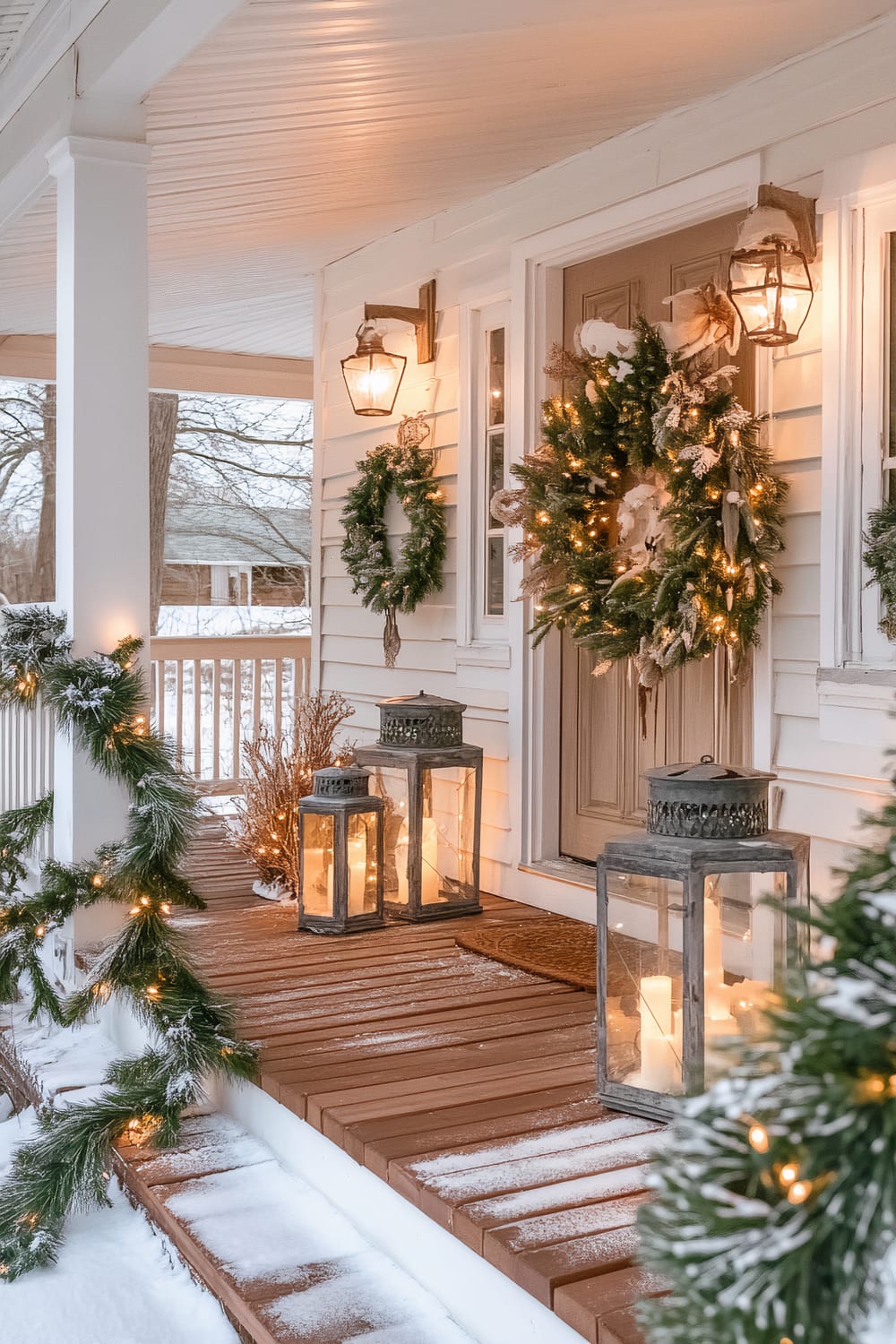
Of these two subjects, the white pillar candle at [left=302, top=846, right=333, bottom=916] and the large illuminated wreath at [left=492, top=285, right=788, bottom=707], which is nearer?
the large illuminated wreath at [left=492, top=285, right=788, bottom=707]

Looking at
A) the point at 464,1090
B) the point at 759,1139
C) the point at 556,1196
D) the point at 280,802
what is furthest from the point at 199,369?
the point at 759,1139

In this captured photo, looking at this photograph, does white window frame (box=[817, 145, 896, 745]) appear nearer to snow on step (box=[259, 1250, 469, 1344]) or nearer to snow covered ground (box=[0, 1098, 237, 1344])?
snow on step (box=[259, 1250, 469, 1344])

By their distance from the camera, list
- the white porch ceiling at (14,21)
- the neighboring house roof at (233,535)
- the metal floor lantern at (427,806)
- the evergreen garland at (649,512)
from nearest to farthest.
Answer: the evergreen garland at (649,512), the white porch ceiling at (14,21), the metal floor lantern at (427,806), the neighboring house roof at (233,535)

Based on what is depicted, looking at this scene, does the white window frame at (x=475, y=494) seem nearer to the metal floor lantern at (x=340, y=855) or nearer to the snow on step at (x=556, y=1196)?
the metal floor lantern at (x=340, y=855)

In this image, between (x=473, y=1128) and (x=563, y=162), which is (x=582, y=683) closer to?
(x=563, y=162)

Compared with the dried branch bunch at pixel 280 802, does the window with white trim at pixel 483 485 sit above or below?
above

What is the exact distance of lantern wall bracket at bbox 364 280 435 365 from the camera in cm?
497

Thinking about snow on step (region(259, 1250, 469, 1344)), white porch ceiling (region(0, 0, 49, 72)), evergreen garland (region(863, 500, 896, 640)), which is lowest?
snow on step (region(259, 1250, 469, 1344))

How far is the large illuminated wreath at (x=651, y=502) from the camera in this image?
336cm

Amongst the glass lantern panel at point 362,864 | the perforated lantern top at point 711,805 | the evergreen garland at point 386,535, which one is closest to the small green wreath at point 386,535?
the evergreen garland at point 386,535

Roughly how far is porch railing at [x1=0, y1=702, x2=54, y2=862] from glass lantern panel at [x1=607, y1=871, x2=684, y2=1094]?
7.87ft

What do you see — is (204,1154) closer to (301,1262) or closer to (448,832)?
(301,1262)

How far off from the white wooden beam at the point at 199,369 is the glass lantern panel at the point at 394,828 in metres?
3.66

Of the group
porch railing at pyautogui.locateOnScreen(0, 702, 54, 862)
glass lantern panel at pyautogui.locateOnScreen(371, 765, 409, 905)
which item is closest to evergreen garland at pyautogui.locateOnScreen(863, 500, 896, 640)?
glass lantern panel at pyautogui.locateOnScreen(371, 765, 409, 905)
